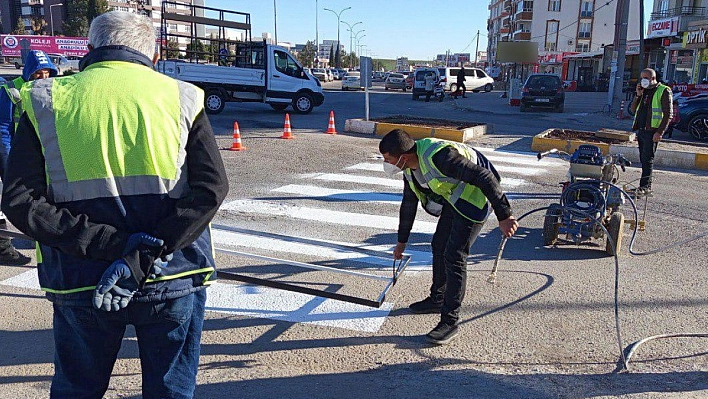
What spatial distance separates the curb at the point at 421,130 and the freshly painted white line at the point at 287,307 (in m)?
10.0

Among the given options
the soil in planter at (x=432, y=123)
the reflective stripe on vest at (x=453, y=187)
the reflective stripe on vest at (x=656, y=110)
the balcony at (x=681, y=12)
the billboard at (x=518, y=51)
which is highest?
the balcony at (x=681, y=12)

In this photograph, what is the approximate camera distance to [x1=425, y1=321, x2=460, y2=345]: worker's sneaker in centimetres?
414

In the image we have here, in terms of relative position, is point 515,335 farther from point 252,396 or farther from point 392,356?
point 252,396

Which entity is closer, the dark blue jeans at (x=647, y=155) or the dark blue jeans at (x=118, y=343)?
the dark blue jeans at (x=118, y=343)

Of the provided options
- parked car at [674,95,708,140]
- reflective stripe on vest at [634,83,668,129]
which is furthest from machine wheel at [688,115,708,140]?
reflective stripe on vest at [634,83,668,129]

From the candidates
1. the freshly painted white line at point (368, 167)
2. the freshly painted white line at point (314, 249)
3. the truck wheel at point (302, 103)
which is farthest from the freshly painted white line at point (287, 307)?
the truck wheel at point (302, 103)

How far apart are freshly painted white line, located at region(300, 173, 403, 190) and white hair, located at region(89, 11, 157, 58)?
7351mm

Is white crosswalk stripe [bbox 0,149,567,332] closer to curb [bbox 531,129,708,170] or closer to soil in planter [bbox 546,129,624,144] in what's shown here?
curb [bbox 531,129,708,170]

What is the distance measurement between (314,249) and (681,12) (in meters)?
40.6

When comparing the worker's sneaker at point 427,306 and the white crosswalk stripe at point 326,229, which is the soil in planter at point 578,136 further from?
the worker's sneaker at point 427,306

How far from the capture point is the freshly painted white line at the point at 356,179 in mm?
9625

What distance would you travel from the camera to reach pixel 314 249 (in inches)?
247

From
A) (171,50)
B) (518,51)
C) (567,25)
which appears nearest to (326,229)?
(171,50)

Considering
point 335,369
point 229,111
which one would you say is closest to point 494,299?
point 335,369
